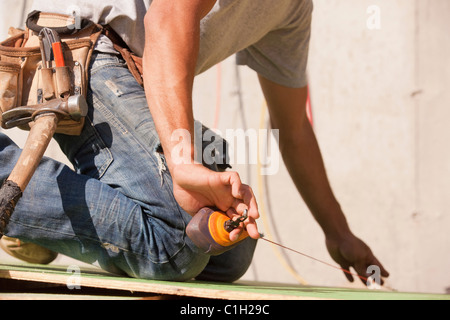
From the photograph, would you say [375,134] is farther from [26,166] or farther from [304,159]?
[26,166]

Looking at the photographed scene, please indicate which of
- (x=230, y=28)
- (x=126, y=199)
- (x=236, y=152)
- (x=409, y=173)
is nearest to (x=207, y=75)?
(x=236, y=152)

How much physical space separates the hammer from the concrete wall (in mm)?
1567

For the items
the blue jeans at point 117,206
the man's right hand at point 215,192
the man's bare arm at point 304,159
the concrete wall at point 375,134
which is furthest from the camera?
the concrete wall at point 375,134

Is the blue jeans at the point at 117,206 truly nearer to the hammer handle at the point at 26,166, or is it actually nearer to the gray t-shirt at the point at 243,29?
the hammer handle at the point at 26,166

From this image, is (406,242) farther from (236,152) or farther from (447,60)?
(236,152)

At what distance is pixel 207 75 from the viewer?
2.83 m

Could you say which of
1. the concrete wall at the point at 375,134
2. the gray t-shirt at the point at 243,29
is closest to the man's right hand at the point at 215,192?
the gray t-shirt at the point at 243,29

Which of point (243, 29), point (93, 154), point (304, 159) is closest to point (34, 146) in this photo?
point (93, 154)

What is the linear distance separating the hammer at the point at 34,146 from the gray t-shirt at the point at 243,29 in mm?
206

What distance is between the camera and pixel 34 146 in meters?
1.08

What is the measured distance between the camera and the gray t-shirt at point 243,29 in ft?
4.38

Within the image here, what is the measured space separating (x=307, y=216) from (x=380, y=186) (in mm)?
391

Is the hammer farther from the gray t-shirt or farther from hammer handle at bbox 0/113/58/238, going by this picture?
the gray t-shirt

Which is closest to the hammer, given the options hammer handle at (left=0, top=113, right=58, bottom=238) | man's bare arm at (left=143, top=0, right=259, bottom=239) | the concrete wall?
hammer handle at (left=0, top=113, right=58, bottom=238)
